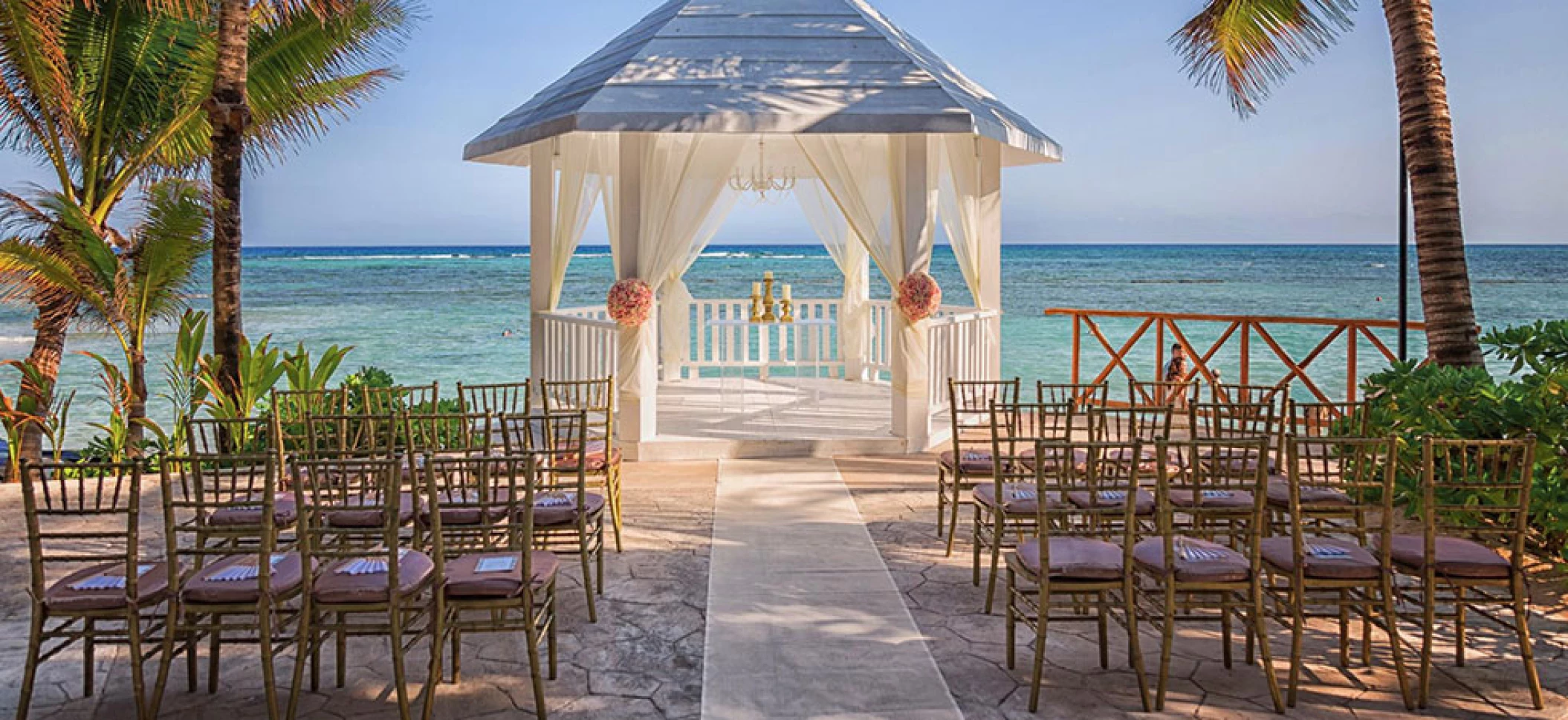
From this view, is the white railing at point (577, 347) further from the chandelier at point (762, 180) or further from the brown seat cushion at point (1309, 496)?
the brown seat cushion at point (1309, 496)

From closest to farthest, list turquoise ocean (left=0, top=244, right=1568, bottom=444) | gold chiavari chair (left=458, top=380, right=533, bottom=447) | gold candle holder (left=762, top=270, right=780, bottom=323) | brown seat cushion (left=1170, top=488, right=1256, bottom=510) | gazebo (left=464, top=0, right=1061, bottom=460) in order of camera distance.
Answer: brown seat cushion (left=1170, top=488, right=1256, bottom=510) < gold chiavari chair (left=458, top=380, right=533, bottom=447) < gazebo (left=464, top=0, right=1061, bottom=460) < gold candle holder (left=762, top=270, right=780, bottom=323) < turquoise ocean (left=0, top=244, right=1568, bottom=444)

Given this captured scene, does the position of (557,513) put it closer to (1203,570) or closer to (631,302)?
(1203,570)

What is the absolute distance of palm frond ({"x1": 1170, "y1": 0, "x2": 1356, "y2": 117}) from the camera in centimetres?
809

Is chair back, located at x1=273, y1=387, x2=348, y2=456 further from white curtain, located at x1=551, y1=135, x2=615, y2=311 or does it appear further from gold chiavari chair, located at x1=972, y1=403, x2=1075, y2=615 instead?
gold chiavari chair, located at x1=972, y1=403, x2=1075, y2=615

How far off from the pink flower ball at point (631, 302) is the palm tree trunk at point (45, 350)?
4.38 m

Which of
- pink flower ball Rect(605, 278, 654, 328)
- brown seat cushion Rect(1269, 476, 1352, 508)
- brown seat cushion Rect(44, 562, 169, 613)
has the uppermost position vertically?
pink flower ball Rect(605, 278, 654, 328)

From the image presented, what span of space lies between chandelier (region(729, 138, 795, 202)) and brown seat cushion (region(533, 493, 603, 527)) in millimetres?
6330

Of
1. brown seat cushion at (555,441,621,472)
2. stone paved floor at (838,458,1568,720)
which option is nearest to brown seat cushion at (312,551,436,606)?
brown seat cushion at (555,441,621,472)

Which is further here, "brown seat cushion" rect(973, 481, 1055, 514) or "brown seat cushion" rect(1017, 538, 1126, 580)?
"brown seat cushion" rect(973, 481, 1055, 514)

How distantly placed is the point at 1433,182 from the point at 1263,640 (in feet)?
14.3

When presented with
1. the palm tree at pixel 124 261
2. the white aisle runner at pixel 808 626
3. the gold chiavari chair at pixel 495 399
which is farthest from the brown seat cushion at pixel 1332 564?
the palm tree at pixel 124 261

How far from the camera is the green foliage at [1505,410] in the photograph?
4.91 m

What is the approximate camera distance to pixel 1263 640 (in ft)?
11.8

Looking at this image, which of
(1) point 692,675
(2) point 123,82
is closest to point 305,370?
(2) point 123,82
